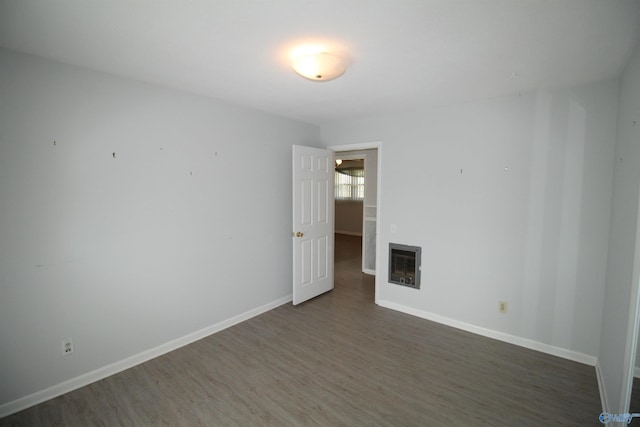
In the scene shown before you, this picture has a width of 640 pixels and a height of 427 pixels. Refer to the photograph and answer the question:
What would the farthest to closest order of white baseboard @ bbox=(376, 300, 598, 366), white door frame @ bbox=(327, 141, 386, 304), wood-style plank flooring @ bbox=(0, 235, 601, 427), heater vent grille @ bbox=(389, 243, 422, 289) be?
white door frame @ bbox=(327, 141, 386, 304), heater vent grille @ bbox=(389, 243, 422, 289), white baseboard @ bbox=(376, 300, 598, 366), wood-style plank flooring @ bbox=(0, 235, 601, 427)

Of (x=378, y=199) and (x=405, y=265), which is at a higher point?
(x=378, y=199)

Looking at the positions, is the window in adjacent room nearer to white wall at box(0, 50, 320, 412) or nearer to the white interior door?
the white interior door

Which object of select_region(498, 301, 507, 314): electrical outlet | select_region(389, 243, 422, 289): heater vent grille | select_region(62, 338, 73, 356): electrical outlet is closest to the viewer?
select_region(62, 338, 73, 356): electrical outlet

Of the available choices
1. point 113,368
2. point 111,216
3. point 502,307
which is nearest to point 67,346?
point 113,368

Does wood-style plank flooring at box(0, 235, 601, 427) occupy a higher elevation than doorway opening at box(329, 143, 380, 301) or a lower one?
lower

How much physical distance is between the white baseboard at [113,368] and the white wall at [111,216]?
37mm

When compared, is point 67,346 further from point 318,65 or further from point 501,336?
point 501,336

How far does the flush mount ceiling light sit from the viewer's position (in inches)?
76.6

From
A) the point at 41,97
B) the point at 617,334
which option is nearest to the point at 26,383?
the point at 41,97
